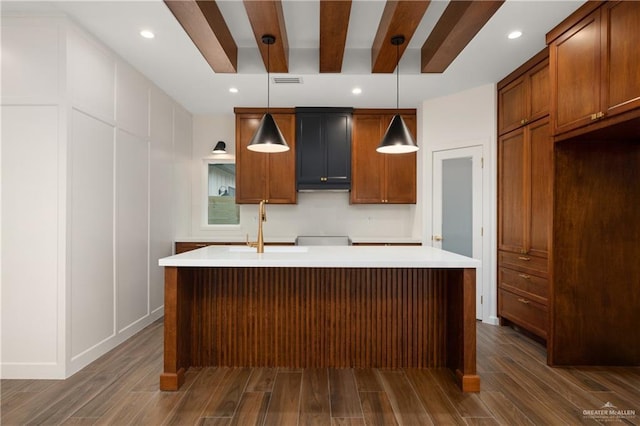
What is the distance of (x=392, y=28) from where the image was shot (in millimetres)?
2744

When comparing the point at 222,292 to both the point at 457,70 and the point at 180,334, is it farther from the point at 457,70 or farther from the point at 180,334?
→ the point at 457,70

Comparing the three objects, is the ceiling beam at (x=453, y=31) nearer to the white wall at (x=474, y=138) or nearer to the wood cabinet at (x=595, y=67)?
the wood cabinet at (x=595, y=67)

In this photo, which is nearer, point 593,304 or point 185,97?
point 593,304

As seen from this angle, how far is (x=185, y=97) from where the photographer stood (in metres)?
4.37

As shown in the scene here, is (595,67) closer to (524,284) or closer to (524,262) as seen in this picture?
(524,262)

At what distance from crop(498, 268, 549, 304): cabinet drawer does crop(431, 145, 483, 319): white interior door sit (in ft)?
1.02

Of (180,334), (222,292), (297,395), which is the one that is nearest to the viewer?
(297,395)

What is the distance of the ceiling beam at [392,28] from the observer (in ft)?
8.15

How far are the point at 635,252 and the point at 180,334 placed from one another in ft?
11.5

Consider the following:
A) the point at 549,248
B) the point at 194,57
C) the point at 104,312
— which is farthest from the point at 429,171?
the point at 104,312

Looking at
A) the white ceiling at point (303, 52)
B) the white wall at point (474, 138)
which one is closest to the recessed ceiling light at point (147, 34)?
the white ceiling at point (303, 52)

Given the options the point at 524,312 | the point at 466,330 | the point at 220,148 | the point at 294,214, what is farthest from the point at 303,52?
the point at 524,312

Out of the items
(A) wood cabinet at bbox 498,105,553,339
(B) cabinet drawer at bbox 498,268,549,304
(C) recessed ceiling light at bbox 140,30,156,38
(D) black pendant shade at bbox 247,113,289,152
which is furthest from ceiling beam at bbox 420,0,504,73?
(C) recessed ceiling light at bbox 140,30,156,38

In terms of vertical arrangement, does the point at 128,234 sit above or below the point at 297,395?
above
